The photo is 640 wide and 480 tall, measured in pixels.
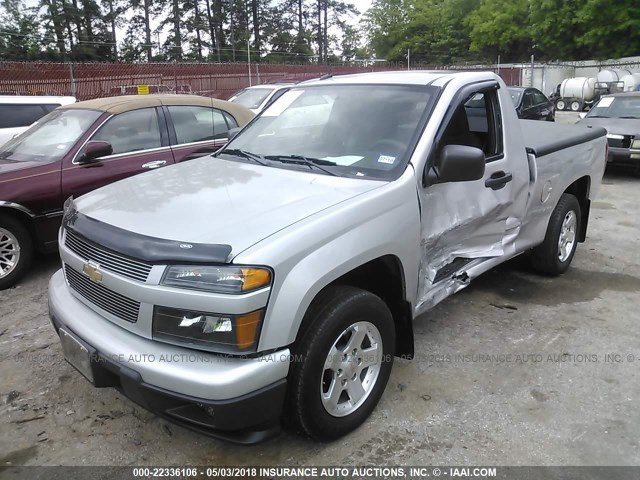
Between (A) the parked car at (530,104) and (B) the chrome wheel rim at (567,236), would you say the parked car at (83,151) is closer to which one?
(B) the chrome wheel rim at (567,236)

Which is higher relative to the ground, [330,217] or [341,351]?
[330,217]

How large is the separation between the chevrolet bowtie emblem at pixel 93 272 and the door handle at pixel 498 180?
2512mm

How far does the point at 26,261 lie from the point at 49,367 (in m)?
1.86

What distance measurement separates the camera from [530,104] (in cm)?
1323

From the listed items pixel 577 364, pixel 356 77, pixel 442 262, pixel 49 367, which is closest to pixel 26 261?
pixel 49 367

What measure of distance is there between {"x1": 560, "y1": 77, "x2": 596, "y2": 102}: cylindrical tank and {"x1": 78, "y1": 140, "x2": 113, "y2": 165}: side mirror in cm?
2521

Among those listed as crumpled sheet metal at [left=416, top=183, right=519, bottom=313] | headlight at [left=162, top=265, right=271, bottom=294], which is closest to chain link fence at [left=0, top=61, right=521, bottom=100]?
crumpled sheet metal at [left=416, top=183, right=519, bottom=313]

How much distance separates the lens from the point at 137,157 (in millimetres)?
5562

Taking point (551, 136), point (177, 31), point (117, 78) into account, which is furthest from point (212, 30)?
point (551, 136)

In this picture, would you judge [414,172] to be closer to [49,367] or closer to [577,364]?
[577,364]

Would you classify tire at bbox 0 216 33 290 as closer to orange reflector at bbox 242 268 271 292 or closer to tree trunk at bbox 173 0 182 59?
orange reflector at bbox 242 268 271 292

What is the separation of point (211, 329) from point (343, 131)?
1711mm

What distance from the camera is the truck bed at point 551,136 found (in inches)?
169

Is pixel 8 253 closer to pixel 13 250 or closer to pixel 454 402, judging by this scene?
pixel 13 250
